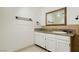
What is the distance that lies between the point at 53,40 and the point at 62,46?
16 cm

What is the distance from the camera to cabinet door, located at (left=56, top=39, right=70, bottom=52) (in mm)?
1306

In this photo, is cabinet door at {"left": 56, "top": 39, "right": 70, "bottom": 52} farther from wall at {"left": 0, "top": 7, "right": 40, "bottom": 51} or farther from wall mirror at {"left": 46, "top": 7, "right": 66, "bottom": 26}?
wall at {"left": 0, "top": 7, "right": 40, "bottom": 51}

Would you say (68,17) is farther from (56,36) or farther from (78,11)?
(56,36)

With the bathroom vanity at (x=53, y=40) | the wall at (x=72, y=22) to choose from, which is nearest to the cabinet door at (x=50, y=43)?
the bathroom vanity at (x=53, y=40)

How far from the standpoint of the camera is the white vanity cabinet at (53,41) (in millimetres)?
1376

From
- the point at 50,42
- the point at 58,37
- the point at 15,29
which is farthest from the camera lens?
the point at 50,42

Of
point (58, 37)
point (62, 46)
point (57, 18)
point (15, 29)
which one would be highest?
point (57, 18)

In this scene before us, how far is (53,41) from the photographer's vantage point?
148 cm

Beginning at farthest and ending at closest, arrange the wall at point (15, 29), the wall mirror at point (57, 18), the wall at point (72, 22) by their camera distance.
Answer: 1. the wall mirror at point (57, 18)
2. the wall at point (72, 22)
3. the wall at point (15, 29)

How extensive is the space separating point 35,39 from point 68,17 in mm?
570

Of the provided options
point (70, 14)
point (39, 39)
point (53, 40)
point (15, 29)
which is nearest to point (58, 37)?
point (53, 40)

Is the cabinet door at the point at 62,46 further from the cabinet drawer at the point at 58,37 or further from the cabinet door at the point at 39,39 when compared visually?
the cabinet door at the point at 39,39

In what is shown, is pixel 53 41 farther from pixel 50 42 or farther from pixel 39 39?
pixel 39 39

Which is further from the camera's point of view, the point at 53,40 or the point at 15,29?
the point at 53,40
